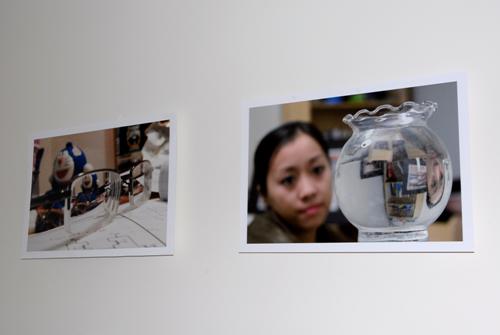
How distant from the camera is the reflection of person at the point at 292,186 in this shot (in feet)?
5.14

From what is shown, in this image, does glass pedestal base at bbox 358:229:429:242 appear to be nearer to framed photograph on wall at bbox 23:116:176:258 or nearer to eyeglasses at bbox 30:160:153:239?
framed photograph on wall at bbox 23:116:176:258

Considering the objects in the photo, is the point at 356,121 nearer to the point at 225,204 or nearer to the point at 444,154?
the point at 444,154

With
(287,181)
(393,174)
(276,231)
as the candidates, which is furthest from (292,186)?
(393,174)

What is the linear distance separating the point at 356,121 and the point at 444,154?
227 millimetres

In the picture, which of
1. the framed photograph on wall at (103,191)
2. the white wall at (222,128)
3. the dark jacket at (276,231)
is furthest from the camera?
the framed photograph on wall at (103,191)

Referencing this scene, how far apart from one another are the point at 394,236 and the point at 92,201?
938mm

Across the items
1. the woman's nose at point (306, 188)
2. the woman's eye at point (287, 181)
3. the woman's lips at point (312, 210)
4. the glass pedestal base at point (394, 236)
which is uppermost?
the woman's eye at point (287, 181)

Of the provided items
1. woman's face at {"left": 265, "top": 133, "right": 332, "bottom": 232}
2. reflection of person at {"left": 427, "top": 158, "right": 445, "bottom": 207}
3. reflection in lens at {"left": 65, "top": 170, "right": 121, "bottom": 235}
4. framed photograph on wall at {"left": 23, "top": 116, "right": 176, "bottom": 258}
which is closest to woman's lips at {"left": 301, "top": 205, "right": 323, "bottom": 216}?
woman's face at {"left": 265, "top": 133, "right": 332, "bottom": 232}

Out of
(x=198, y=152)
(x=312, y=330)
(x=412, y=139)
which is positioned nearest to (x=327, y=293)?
(x=312, y=330)

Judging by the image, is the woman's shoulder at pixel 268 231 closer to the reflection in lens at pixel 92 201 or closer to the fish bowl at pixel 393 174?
the fish bowl at pixel 393 174

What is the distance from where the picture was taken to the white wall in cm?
142

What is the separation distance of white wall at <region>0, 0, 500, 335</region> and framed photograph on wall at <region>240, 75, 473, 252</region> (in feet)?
0.10

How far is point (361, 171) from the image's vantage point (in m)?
1.51

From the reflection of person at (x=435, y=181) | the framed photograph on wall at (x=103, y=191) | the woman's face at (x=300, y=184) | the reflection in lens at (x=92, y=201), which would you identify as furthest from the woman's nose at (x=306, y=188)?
the reflection in lens at (x=92, y=201)
